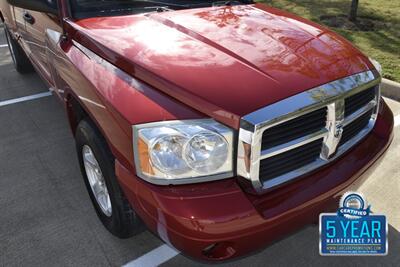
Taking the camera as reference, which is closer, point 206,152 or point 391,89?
point 206,152

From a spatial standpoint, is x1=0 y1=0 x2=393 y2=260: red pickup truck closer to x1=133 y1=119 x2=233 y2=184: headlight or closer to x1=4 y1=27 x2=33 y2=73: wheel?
x1=133 y1=119 x2=233 y2=184: headlight

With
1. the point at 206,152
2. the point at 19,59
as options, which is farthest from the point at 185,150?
the point at 19,59

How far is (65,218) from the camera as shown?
278cm

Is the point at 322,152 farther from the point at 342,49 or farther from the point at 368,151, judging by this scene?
the point at 342,49

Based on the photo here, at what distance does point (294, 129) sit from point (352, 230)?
0.80 meters

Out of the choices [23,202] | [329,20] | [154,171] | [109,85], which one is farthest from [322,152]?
[329,20]

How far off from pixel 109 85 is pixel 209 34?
0.72 meters

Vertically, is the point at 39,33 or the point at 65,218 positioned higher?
the point at 39,33

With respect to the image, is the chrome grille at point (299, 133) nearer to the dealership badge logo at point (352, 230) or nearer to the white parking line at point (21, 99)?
the dealership badge logo at point (352, 230)

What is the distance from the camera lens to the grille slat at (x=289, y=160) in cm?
185

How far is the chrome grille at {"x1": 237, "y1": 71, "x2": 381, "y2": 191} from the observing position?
68.5 inches

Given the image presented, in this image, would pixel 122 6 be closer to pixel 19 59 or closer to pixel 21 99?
pixel 21 99

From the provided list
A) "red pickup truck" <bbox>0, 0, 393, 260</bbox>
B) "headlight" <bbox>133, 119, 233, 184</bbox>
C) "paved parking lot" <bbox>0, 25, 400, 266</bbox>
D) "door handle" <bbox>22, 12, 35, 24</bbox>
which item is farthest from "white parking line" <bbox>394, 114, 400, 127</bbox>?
"door handle" <bbox>22, 12, 35, 24</bbox>

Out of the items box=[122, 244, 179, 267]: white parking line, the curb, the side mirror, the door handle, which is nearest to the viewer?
box=[122, 244, 179, 267]: white parking line
